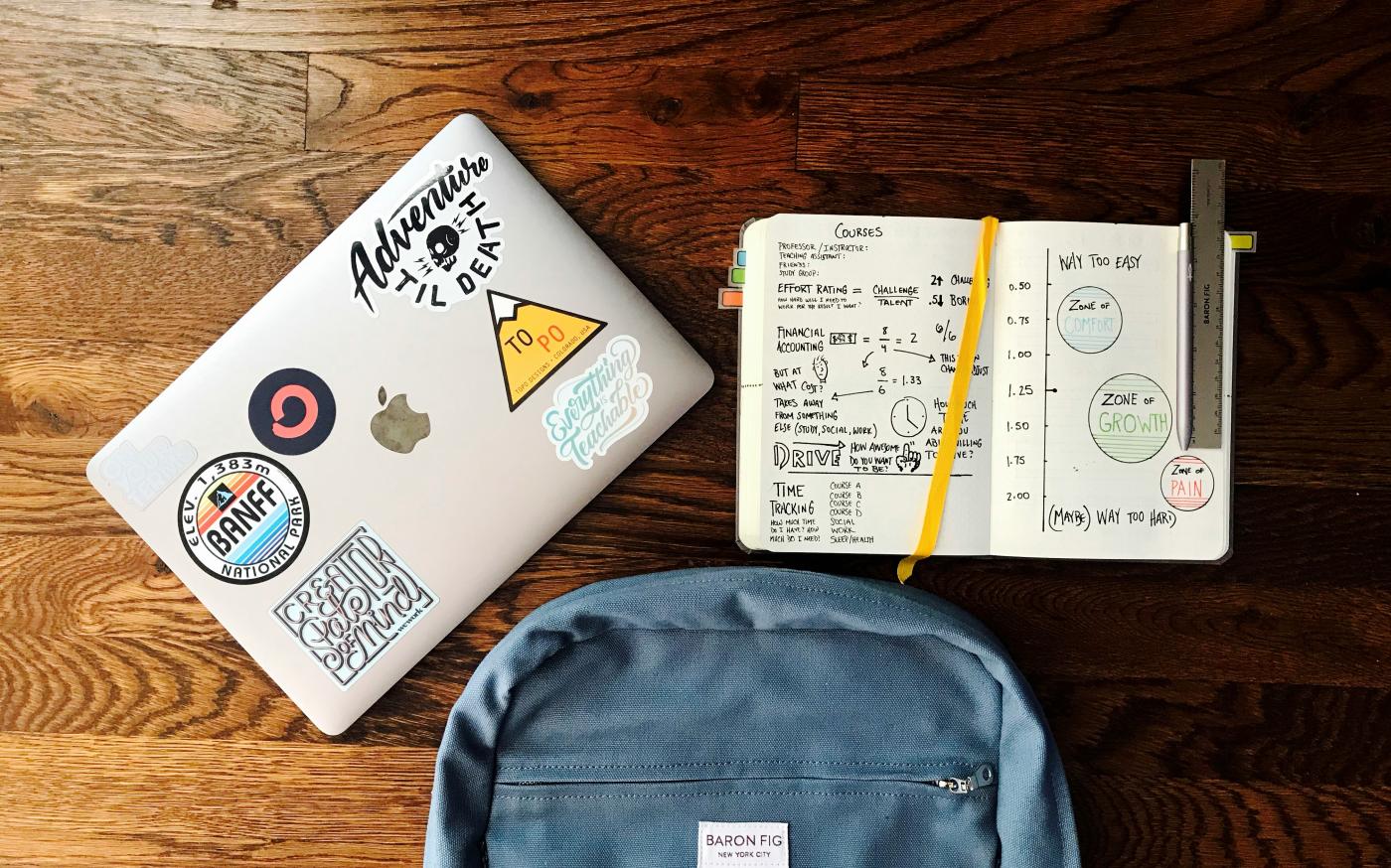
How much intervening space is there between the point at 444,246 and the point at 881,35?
0.37 meters

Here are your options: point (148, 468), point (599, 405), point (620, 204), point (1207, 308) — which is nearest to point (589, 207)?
point (620, 204)

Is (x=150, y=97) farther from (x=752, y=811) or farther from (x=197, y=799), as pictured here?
(x=752, y=811)

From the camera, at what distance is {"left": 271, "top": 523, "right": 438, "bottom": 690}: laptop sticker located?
62cm

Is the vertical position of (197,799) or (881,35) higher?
(881,35)

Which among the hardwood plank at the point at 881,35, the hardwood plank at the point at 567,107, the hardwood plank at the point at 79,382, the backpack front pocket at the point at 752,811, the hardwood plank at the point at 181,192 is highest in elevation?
the hardwood plank at the point at 881,35

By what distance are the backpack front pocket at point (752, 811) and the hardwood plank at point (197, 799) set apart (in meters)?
0.12

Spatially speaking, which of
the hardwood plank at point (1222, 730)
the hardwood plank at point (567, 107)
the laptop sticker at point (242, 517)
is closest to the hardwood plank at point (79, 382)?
the laptop sticker at point (242, 517)

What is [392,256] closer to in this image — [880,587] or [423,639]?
[423,639]

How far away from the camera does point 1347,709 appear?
67 cm

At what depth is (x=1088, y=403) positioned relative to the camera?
2.12 feet

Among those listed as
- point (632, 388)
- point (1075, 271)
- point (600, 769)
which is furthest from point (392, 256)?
point (1075, 271)

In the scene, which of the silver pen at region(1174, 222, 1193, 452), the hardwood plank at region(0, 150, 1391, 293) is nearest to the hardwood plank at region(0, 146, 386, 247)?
the hardwood plank at region(0, 150, 1391, 293)

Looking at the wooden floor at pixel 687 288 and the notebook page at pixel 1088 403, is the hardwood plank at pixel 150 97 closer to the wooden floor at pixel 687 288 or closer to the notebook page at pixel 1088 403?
the wooden floor at pixel 687 288

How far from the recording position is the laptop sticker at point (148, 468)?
24.1 inches
